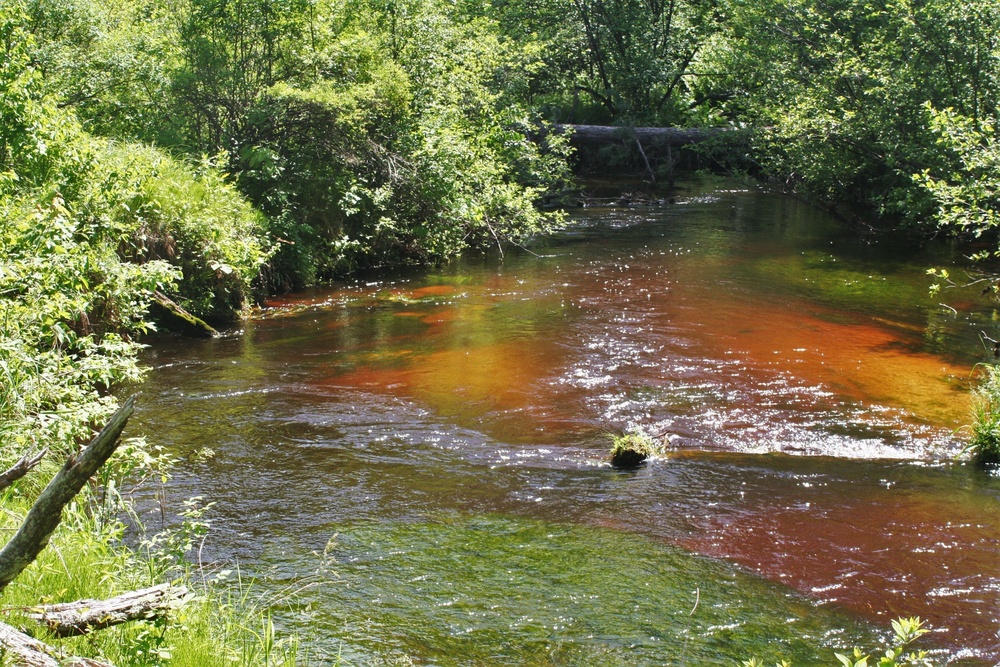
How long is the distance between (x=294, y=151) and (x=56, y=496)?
1282cm

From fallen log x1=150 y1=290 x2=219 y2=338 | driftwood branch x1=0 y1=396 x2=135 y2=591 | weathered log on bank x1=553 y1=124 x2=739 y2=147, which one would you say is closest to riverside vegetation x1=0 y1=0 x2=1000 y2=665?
fallen log x1=150 y1=290 x2=219 y2=338

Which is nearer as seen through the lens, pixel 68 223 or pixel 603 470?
pixel 68 223

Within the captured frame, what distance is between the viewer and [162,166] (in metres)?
12.1

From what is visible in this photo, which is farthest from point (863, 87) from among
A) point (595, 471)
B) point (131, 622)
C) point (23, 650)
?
point (23, 650)

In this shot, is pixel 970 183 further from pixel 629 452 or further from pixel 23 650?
pixel 23 650

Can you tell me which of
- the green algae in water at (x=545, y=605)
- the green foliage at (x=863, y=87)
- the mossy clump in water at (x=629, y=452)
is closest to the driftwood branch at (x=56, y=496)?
the green algae in water at (x=545, y=605)

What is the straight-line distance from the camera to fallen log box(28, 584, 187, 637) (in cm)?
321

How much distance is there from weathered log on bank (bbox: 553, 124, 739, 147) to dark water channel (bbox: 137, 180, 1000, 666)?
433 inches

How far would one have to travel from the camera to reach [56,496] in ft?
9.65

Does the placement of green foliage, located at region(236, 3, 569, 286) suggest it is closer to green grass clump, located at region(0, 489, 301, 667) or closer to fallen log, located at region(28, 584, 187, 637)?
green grass clump, located at region(0, 489, 301, 667)

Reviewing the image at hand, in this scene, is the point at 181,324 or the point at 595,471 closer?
the point at 595,471

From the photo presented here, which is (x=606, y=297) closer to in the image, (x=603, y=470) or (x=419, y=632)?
(x=603, y=470)

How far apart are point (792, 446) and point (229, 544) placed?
193 inches

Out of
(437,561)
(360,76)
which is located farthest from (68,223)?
(360,76)
